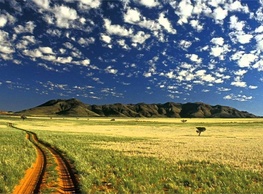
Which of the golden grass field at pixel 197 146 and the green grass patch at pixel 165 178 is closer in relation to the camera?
the green grass patch at pixel 165 178

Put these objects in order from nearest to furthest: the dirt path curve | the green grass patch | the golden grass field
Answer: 1. the dirt path curve
2. the green grass patch
3. the golden grass field

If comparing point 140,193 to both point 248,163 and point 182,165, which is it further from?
point 248,163

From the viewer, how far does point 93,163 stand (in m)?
21.7

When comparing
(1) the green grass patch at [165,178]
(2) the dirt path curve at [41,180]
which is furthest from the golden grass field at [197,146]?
(2) the dirt path curve at [41,180]

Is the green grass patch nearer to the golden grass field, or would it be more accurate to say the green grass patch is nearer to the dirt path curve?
the dirt path curve

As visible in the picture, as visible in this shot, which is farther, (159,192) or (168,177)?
(168,177)

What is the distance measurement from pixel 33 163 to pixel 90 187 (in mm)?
8451

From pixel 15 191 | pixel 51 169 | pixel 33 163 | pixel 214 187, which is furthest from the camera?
pixel 33 163

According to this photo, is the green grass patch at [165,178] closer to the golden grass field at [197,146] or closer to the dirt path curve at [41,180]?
the dirt path curve at [41,180]

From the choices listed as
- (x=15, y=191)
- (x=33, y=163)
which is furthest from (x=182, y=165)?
(x=15, y=191)

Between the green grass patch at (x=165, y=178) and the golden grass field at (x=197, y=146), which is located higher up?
the golden grass field at (x=197, y=146)

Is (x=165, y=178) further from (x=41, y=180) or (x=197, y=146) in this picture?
(x=197, y=146)

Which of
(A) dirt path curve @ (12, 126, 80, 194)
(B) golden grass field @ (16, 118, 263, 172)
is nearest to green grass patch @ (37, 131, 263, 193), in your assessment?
(A) dirt path curve @ (12, 126, 80, 194)

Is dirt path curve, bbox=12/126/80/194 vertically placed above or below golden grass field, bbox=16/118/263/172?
below
